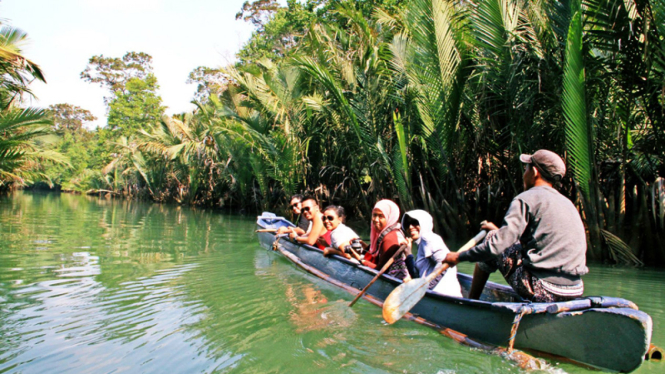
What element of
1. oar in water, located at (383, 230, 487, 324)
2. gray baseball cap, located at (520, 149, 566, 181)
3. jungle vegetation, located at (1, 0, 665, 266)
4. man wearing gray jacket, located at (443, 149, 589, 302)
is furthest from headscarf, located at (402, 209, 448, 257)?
jungle vegetation, located at (1, 0, 665, 266)

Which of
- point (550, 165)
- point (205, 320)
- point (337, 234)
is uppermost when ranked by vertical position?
point (550, 165)

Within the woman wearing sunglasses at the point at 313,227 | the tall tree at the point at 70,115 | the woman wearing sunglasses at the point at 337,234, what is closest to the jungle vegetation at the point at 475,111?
the woman wearing sunglasses at the point at 313,227

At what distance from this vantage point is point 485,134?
9.85 metres

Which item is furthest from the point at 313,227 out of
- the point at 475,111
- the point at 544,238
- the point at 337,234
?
the point at 544,238

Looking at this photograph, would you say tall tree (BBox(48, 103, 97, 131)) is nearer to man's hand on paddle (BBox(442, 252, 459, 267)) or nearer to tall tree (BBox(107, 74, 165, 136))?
tall tree (BBox(107, 74, 165, 136))

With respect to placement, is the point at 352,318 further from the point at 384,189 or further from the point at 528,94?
the point at 384,189

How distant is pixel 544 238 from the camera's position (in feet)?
11.6

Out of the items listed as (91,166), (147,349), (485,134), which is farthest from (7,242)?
(91,166)

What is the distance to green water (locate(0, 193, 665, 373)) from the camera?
12.0 feet

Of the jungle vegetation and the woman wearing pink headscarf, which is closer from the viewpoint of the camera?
the woman wearing pink headscarf

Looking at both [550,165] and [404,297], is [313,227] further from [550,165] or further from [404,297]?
[550,165]

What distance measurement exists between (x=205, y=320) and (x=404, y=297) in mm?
2035

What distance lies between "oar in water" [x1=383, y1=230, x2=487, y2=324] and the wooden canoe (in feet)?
1.00

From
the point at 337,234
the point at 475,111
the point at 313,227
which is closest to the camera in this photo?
the point at 337,234
